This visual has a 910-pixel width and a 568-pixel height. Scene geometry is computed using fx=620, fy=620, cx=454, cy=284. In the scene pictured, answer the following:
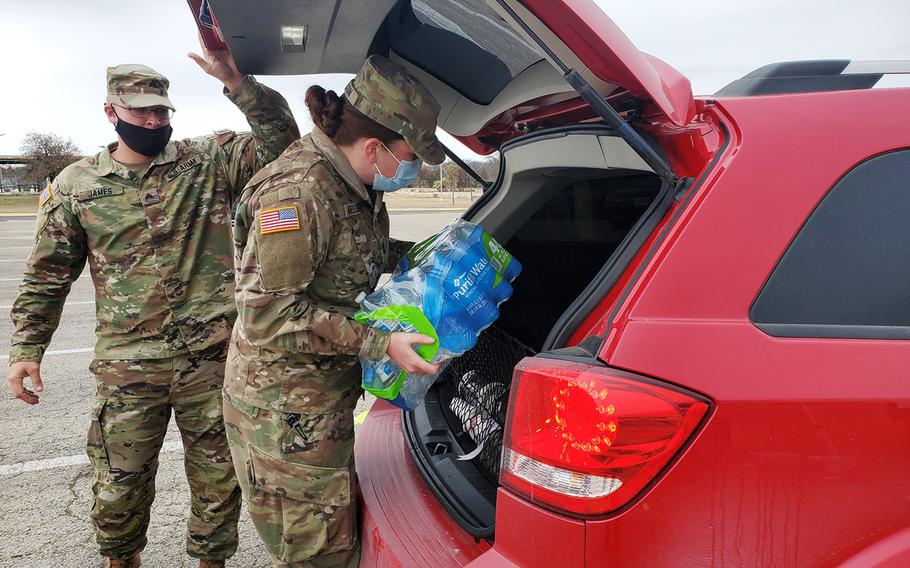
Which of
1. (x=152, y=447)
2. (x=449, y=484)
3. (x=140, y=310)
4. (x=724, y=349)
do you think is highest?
(x=724, y=349)

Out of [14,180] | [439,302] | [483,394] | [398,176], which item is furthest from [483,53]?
[14,180]

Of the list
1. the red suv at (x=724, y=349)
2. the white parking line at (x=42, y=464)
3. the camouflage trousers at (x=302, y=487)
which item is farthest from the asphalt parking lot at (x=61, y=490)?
the red suv at (x=724, y=349)

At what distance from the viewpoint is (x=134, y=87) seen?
2.53 m

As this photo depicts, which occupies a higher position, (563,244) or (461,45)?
(461,45)

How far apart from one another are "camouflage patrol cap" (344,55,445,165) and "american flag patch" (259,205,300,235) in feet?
1.13

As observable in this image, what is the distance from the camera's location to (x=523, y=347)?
6.12ft

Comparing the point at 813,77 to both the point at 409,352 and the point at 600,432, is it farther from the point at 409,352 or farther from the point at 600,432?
the point at 409,352

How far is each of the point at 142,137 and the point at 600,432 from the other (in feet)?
7.40

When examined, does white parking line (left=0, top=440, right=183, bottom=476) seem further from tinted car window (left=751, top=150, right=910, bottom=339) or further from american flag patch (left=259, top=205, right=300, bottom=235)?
tinted car window (left=751, top=150, right=910, bottom=339)

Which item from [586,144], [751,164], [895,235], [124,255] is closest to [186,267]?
[124,255]

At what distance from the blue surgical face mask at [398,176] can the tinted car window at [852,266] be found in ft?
3.37

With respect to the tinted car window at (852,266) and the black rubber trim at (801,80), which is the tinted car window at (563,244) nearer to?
the black rubber trim at (801,80)

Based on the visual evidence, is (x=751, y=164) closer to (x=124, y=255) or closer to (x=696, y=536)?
(x=696, y=536)

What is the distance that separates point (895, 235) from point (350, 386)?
1340 millimetres
